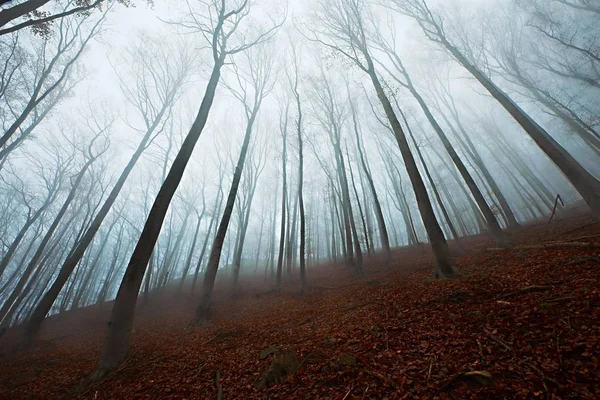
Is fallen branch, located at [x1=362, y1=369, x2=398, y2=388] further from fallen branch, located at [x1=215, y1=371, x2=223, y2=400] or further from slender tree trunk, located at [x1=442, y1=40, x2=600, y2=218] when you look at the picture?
slender tree trunk, located at [x1=442, y1=40, x2=600, y2=218]

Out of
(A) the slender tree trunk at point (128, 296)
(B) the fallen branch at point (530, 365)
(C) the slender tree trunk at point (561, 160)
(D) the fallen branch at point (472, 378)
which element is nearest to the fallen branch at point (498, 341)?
(B) the fallen branch at point (530, 365)

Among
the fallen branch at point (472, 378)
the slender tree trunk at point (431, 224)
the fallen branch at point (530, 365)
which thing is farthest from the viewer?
the slender tree trunk at point (431, 224)

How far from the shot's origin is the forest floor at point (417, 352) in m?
2.11

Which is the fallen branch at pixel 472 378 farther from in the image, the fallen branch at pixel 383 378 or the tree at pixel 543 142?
the tree at pixel 543 142

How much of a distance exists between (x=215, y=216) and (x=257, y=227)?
23970 mm

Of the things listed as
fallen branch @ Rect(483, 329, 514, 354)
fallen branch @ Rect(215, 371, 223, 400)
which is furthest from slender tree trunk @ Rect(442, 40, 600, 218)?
fallen branch @ Rect(215, 371, 223, 400)

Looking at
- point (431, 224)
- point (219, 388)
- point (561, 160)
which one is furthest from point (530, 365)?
point (561, 160)

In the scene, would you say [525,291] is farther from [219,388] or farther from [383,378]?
[219,388]

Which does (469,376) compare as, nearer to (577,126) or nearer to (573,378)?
(573,378)

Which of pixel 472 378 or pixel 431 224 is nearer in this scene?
pixel 472 378

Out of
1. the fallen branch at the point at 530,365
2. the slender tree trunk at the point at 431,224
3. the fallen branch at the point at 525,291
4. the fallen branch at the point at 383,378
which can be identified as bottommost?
the fallen branch at the point at 383,378

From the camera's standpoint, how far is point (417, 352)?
2.84 meters

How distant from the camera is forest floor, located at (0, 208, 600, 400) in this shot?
2.11 metres

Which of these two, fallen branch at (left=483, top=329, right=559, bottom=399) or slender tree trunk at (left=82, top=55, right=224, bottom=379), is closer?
fallen branch at (left=483, top=329, right=559, bottom=399)
